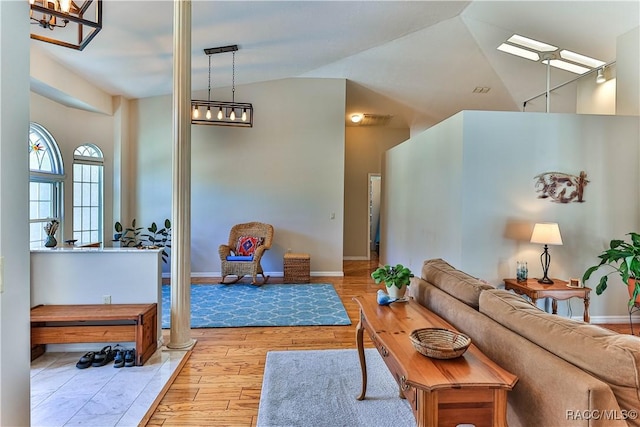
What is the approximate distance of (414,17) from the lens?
15.4 ft

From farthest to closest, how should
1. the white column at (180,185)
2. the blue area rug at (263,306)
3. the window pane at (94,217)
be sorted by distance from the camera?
the window pane at (94,217) < the blue area rug at (263,306) < the white column at (180,185)

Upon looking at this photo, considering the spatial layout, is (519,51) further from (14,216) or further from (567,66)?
(14,216)

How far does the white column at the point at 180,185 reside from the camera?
3.12 m

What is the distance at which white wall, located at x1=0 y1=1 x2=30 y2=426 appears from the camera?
1029 mm

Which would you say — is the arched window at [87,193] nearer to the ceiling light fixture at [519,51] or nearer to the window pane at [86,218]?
the window pane at [86,218]

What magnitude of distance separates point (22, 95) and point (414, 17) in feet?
16.2

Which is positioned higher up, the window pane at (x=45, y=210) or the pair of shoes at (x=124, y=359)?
the window pane at (x=45, y=210)

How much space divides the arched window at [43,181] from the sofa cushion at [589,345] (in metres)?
5.81

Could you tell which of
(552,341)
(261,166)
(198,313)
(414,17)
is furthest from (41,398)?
(414,17)

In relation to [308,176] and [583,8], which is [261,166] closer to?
[308,176]

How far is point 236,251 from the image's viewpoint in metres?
5.95

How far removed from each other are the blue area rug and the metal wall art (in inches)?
110

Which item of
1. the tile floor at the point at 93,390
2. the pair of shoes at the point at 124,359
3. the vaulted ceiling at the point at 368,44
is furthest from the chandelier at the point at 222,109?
the tile floor at the point at 93,390

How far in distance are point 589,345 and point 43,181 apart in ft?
20.9
